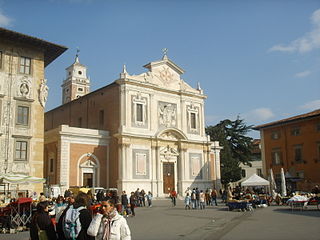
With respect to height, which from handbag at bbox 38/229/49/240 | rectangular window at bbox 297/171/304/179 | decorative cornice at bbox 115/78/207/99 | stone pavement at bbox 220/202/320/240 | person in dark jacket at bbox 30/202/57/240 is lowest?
stone pavement at bbox 220/202/320/240

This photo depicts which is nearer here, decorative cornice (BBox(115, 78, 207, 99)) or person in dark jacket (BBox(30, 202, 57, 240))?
person in dark jacket (BBox(30, 202, 57, 240))

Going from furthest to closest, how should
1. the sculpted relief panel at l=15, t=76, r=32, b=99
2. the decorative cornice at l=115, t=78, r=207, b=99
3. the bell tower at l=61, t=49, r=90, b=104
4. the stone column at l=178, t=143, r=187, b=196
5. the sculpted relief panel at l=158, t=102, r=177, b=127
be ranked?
the bell tower at l=61, t=49, r=90, b=104 → the sculpted relief panel at l=158, t=102, r=177, b=127 → the stone column at l=178, t=143, r=187, b=196 → the decorative cornice at l=115, t=78, r=207, b=99 → the sculpted relief panel at l=15, t=76, r=32, b=99

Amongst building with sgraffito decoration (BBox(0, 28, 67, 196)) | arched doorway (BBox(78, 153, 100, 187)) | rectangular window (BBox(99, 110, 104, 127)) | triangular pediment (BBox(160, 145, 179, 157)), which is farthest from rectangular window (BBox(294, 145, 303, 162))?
building with sgraffito decoration (BBox(0, 28, 67, 196))

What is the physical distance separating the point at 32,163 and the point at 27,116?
3346mm

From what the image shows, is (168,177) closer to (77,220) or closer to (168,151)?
(168,151)

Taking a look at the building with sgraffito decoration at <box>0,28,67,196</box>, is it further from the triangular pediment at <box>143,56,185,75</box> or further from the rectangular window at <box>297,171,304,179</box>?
the rectangular window at <box>297,171,304,179</box>

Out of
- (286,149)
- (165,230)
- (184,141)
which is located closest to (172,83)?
(184,141)

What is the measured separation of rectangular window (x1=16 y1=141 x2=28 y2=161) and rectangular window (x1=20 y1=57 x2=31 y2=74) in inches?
201

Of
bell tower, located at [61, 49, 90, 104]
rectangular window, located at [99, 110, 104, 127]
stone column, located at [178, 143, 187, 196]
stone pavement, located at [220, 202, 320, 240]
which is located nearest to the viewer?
stone pavement, located at [220, 202, 320, 240]

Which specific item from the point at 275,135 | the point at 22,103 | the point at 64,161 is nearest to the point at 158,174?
the point at 64,161

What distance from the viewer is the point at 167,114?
37.9m

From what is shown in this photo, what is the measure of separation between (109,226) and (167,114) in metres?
32.4

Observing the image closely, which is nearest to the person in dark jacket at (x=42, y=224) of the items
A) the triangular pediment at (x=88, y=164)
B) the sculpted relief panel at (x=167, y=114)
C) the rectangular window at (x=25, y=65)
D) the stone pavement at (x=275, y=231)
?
the stone pavement at (x=275, y=231)

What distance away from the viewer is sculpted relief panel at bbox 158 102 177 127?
37.4 m
